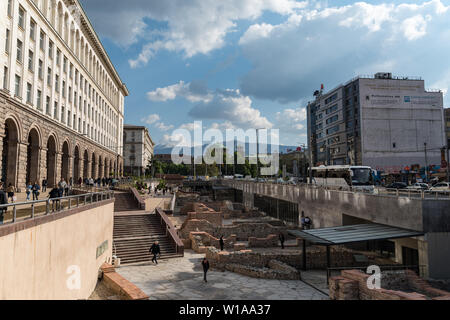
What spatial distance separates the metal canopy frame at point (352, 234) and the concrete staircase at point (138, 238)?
9878mm

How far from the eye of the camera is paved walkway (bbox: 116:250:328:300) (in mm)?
14039

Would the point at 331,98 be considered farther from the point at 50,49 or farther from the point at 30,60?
the point at 30,60

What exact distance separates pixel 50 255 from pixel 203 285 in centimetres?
831

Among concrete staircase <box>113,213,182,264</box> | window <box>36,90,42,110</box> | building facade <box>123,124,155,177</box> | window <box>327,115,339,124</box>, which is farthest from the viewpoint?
building facade <box>123,124,155,177</box>

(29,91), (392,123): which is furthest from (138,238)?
(392,123)

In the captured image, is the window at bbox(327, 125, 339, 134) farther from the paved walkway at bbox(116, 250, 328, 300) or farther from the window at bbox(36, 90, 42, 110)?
the paved walkway at bbox(116, 250, 328, 300)

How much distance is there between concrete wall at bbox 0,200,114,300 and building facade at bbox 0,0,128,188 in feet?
53.7

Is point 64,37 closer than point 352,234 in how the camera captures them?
No

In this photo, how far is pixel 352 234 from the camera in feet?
56.4

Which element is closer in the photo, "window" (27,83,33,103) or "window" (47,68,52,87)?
"window" (27,83,33,103)

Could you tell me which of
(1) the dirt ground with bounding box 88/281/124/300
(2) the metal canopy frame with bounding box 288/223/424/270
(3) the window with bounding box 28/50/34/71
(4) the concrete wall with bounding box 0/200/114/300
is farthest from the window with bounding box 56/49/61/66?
(2) the metal canopy frame with bounding box 288/223/424/270

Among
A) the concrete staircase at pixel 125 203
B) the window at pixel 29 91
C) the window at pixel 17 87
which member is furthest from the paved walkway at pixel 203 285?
the window at pixel 29 91
